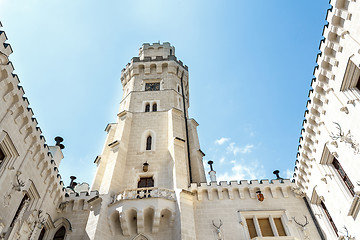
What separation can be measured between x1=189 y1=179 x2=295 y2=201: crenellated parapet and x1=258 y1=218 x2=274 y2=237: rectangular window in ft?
4.86

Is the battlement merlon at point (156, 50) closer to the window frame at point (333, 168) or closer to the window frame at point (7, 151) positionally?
the window frame at point (7, 151)

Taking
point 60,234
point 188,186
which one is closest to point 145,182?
point 188,186

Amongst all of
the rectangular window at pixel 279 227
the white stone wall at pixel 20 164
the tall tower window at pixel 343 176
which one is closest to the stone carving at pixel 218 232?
the rectangular window at pixel 279 227

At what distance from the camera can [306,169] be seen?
1636 cm

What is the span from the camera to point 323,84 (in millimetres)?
13406

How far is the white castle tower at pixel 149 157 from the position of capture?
15.6 metres

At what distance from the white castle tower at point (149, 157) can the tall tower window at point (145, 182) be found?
7cm

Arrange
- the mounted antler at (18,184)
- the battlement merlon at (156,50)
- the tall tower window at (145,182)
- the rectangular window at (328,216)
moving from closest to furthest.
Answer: the mounted antler at (18,184)
the rectangular window at (328,216)
the tall tower window at (145,182)
the battlement merlon at (156,50)

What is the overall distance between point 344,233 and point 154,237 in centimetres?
919

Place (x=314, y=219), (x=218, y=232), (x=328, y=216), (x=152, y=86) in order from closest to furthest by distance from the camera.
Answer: (x=328, y=216)
(x=218, y=232)
(x=314, y=219)
(x=152, y=86)

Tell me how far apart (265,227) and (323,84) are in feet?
27.6

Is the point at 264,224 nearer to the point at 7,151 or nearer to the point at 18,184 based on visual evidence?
the point at 18,184

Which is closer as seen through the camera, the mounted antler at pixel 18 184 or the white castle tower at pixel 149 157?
the mounted antler at pixel 18 184

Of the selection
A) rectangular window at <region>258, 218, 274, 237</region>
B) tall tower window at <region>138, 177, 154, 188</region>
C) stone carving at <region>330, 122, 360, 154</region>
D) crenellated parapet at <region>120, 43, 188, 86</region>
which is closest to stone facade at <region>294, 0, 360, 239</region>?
stone carving at <region>330, 122, 360, 154</region>
